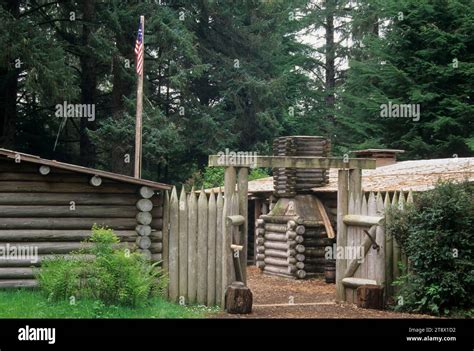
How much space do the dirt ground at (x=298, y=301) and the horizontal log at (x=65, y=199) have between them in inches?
116

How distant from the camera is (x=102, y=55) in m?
30.7

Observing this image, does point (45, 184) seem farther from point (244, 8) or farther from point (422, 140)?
point (244, 8)

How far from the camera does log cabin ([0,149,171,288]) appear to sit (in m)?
14.6

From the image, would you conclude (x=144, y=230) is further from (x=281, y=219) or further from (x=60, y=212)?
(x=281, y=219)

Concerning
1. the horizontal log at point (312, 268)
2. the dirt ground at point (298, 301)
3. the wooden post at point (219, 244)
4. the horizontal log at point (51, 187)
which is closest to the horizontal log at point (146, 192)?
the horizontal log at point (51, 187)

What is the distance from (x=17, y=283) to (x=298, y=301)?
5947mm

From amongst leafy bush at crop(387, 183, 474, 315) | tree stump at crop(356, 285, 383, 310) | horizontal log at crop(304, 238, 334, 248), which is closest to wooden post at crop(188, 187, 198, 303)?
tree stump at crop(356, 285, 383, 310)

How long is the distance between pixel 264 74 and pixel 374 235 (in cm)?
2595

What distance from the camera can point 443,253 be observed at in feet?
45.5

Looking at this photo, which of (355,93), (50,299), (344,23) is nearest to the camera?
(50,299)

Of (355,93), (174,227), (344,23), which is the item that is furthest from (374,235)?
(344,23)

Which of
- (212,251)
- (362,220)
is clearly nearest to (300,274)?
(362,220)

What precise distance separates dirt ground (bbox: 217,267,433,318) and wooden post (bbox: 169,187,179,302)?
1.38m

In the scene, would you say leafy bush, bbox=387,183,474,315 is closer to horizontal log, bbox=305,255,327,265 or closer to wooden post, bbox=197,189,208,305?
wooden post, bbox=197,189,208,305
